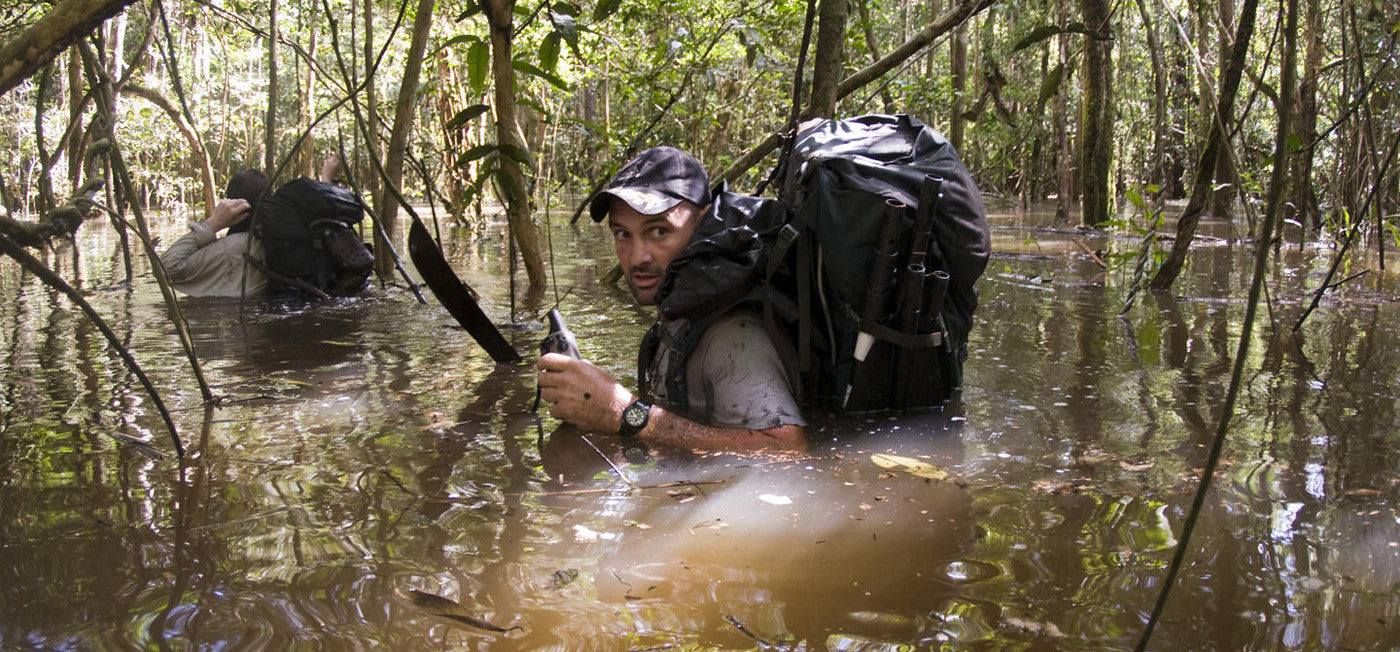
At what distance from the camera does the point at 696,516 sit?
103 inches

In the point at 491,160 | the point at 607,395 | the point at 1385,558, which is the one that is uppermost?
the point at 491,160

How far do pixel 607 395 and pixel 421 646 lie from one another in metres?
1.41

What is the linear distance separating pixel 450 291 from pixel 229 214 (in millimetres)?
3341

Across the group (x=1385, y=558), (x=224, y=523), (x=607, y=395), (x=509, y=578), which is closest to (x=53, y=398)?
(x=224, y=523)

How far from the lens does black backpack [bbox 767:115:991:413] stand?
119 inches

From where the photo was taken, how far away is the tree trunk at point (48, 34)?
218cm

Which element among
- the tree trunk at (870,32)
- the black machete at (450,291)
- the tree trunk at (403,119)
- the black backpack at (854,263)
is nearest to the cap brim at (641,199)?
the black backpack at (854,263)

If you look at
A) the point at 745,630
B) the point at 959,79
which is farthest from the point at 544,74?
the point at 959,79

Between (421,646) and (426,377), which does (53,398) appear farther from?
(421,646)

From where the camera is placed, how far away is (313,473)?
297cm

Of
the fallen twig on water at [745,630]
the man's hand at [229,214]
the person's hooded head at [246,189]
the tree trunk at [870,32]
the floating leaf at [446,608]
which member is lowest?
the fallen twig on water at [745,630]

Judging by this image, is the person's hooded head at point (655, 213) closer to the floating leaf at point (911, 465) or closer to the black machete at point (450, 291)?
the black machete at point (450, 291)

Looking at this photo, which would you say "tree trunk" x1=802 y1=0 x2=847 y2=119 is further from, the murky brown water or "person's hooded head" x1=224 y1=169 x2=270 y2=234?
"person's hooded head" x1=224 y1=169 x2=270 y2=234

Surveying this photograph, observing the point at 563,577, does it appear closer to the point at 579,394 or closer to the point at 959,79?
the point at 579,394
